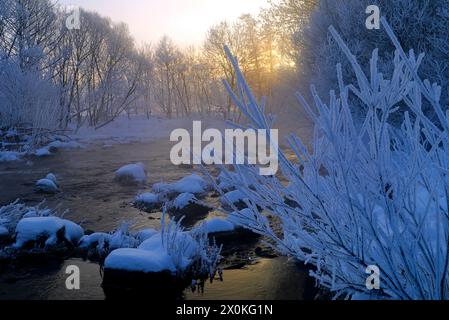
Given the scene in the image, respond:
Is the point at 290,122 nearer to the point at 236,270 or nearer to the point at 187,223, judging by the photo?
the point at 187,223

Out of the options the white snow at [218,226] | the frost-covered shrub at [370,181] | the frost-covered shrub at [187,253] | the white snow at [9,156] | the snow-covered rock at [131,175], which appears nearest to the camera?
the frost-covered shrub at [370,181]

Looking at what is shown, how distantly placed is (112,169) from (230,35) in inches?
1001

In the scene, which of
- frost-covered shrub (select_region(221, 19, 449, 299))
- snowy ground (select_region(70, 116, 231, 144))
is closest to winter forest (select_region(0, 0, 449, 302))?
frost-covered shrub (select_region(221, 19, 449, 299))

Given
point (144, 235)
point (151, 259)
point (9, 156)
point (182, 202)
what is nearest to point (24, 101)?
point (9, 156)

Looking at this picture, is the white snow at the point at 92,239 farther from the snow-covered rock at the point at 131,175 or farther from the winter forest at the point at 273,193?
the snow-covered rock at the point at 131,175

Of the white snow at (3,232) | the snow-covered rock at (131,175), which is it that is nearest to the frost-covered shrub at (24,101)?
the snow-covered rock at (131,175)

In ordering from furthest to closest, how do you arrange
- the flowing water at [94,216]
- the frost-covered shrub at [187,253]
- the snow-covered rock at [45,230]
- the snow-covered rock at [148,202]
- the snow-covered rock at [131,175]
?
the snow-covered rock at [131,175]
the snow-covered rock at [148,202]
the snow-covered rock at [45,230]
the frost-covered shrub at [187,253]
the flowing water at [94,216]

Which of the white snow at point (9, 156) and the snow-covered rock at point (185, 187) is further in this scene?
the white snow at point (9, 156)

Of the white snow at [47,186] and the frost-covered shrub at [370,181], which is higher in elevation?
the frost-covered shrub at [370,181]

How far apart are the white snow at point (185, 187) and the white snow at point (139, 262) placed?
16.6ft

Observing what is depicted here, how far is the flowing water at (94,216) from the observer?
15.9 feet

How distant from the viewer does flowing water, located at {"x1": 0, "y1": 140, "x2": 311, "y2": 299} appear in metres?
4.86

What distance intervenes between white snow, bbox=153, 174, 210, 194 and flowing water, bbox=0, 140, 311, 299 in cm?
91
